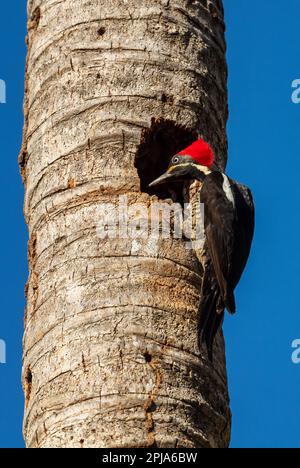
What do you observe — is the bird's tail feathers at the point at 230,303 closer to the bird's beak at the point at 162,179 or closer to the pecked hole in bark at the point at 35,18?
the bird's beak at the point at 162,179

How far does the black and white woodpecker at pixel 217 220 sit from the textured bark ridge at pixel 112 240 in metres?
0.08

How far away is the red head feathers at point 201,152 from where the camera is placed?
5.94 meters

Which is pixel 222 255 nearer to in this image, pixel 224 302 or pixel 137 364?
pixel 224 302

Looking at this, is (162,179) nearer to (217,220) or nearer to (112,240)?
(217,220)

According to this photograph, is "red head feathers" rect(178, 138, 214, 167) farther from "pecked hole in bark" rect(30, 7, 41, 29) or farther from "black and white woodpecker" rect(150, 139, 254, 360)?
"pecked hole in bark" rect(30, 7, 41, 29)

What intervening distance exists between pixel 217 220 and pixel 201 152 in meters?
0.31

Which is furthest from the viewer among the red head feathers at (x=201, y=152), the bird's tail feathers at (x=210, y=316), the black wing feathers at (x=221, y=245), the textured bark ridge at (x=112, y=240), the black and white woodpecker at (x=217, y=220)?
the red head feathers at (x=201, y=152)

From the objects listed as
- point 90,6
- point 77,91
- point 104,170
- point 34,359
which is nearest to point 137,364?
point 34,359

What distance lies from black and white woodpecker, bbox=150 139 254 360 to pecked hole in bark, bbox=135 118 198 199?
96mm

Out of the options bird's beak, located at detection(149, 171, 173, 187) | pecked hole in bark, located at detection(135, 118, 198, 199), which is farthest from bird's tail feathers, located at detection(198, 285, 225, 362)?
pecked hole in bark, located at detection(135, 118, 198, 199)

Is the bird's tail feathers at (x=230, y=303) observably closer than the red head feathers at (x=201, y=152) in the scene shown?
Yes

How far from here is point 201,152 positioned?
6.00 m

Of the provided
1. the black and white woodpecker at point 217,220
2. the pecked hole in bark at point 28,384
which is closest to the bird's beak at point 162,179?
the black and white woodpecker at point 217,220

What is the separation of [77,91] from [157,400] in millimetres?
1523
